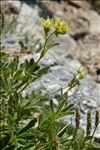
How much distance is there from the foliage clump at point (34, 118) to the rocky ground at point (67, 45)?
600 mm

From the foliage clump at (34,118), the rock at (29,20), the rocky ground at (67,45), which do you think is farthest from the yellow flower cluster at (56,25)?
the rock at (29,20)

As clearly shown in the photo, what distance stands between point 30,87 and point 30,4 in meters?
3.82

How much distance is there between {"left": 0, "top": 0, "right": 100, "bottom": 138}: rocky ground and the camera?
14.5 feet

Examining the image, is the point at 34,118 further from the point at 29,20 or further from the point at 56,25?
the point at 29,20

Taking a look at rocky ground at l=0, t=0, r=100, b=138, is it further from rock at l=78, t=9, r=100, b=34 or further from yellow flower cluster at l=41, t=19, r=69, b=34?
yellow flower cluster at l=41, t=19, r=69, b=34

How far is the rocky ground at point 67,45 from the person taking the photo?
4422 mm

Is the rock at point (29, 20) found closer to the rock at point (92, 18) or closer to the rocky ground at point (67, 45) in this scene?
the rocky ground at point (67, 45)

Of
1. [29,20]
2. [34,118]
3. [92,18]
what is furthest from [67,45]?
[34,118]

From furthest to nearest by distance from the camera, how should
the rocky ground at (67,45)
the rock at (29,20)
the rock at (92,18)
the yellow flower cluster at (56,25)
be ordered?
the rock at (92,18)
the rock at (29,20)
the rocky ground at (67,45)
the yellow flower cluster at (56,25)

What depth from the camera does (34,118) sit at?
3.03 metres

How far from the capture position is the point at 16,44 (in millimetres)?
5203

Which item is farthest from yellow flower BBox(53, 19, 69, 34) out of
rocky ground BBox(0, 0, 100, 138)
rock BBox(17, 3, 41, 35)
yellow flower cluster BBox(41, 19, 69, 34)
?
rock BBox(17, 3, 41, 35)

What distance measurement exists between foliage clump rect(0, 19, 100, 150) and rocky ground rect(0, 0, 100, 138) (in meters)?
0.60

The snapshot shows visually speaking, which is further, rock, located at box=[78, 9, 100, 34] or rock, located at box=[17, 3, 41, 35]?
rock, located at box=[78, 9, 100, 34]
